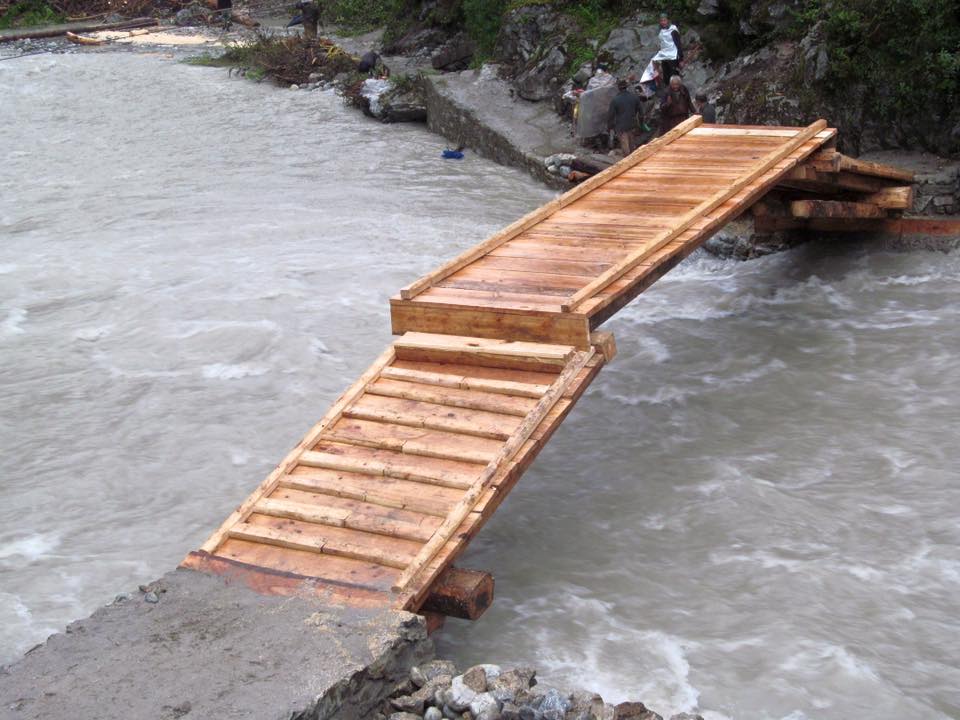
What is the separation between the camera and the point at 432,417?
239 inches

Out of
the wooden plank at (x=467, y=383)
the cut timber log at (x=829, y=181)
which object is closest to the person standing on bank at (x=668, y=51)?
the cut timber log at (x=829, y=181)

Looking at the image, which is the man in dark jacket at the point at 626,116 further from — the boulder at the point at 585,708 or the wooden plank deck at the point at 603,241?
the boulder at the point at 585,708

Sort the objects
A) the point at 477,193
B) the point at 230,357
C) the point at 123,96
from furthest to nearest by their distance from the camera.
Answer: the point at 123,96, the point at 477,193, the point at 230,357

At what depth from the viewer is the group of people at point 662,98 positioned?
13.4 metres

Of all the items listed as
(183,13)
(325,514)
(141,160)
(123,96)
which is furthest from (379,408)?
(183,13)

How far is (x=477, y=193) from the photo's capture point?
14703 mm

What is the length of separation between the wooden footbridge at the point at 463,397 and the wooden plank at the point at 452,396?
1 cm

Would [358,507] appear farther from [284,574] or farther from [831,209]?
[831,209]

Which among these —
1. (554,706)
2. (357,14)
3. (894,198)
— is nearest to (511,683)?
(554,706)

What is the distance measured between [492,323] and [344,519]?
5.87 ft

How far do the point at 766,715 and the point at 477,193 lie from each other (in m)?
10.5

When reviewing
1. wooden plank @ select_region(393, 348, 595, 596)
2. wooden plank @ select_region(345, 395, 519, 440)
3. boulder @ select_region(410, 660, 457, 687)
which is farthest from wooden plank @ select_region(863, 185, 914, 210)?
boulder @ select_region(410, 660, 457, 687)

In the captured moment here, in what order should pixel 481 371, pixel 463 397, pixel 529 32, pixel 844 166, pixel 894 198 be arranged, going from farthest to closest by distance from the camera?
pixel 529 32
pixel 894 198
pixel 844 166
pixel 481 371
pixel 463 397

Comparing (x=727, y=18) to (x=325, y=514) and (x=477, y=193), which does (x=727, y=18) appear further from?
(x=325, y=514)
